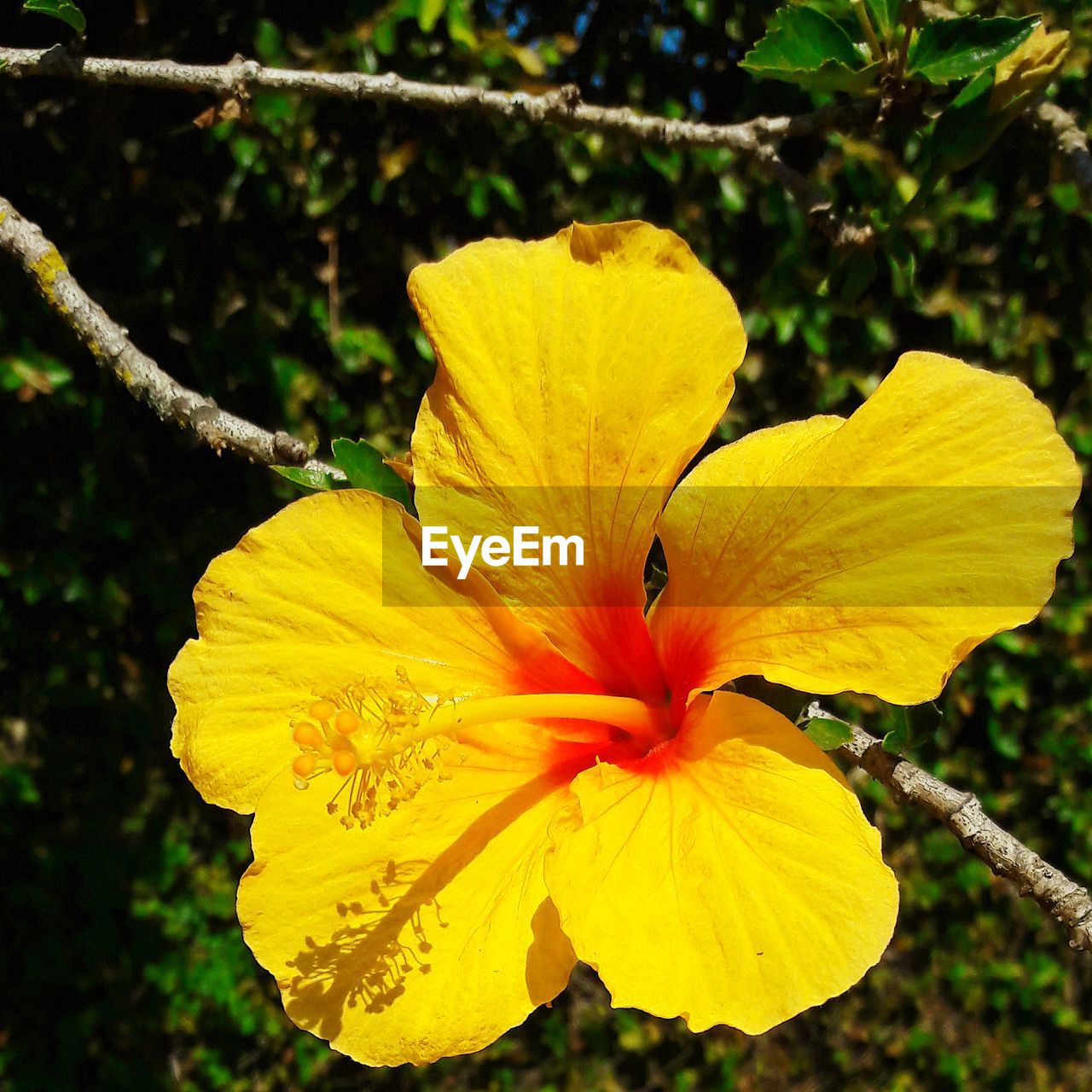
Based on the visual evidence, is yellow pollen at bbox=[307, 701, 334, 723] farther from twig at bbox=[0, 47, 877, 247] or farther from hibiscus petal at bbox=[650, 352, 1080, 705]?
twig at bbox=[0, 47, 877, 247]

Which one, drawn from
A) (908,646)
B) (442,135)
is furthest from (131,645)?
(908,646)

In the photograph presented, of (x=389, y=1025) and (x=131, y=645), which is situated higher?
(x=389, y=1025)

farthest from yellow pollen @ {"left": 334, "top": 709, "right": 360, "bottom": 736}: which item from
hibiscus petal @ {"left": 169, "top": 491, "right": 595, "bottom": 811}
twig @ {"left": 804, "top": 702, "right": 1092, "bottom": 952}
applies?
twig @ {"left": 804, "top": 702, "right": 1092, "bottom": 952}

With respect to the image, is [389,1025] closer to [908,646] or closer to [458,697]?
[458,697]

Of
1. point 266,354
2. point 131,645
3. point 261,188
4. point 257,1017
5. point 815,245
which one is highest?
point 261,188

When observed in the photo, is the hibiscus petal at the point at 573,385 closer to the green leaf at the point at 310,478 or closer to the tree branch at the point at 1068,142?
the green leaf at the point at 310,478

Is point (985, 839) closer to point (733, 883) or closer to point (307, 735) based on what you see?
point (733, 883)

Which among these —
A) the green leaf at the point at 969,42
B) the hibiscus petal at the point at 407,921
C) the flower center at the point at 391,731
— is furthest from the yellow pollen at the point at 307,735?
the green leaf at the point at 969,42
